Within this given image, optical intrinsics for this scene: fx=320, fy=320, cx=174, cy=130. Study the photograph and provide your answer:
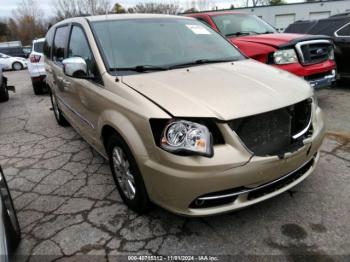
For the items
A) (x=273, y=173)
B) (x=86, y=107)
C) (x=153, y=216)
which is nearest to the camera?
(x=273, y=173)

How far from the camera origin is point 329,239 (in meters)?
2.44

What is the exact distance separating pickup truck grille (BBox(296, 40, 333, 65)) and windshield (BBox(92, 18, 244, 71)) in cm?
201

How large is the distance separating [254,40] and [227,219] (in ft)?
12.5

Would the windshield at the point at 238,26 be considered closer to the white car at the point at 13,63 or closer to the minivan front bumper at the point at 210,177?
the minivan front bumper at the point at 210,177

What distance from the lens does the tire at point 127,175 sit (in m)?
2.57

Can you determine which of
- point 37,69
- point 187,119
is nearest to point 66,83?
point 187,119

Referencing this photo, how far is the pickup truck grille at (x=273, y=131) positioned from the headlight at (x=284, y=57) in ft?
9.07

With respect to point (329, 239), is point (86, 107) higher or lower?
higher

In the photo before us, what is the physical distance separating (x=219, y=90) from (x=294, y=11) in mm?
33670

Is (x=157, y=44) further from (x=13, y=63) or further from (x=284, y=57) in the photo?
(x=13, y=63)

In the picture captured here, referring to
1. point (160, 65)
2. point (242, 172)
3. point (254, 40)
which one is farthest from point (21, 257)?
point (254, 40)

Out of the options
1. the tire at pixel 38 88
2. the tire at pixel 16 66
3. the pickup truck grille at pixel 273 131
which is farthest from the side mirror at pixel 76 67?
the tire at pixel 16 66

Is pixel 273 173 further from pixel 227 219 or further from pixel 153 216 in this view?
pixel 153 216

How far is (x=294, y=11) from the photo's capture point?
3194 centimetres
